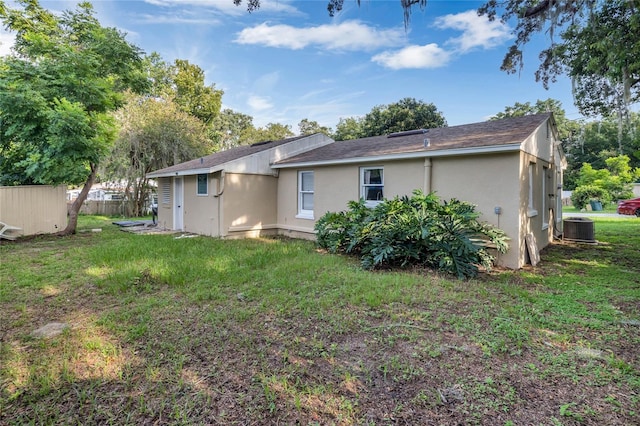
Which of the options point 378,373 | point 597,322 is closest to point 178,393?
point 378,373

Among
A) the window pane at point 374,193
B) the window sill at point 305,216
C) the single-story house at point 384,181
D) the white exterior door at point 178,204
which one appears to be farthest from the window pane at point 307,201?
the white exterior door at point 178,204

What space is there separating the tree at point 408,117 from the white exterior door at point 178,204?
1705cm

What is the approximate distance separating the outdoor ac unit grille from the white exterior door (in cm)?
1375

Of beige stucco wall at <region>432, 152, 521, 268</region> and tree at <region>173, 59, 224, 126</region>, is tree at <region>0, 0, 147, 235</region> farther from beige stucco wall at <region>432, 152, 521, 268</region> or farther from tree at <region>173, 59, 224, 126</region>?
tree at <region>173, 59, 224, 126</region>

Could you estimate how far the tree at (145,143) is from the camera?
18.4 m

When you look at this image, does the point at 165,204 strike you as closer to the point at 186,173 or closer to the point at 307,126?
the point at 186,173

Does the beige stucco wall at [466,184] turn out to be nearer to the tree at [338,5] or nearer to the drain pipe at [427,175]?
the drain pipe at [427,175]

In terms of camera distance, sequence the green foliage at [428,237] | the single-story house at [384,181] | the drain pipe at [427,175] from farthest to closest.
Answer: the drain pipe at [427,175] → the single-story house at [384,181] → the green foliage at [428,237]

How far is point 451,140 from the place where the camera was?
815cm

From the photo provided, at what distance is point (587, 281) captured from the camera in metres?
5.77

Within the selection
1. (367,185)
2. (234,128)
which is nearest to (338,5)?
(367,185)

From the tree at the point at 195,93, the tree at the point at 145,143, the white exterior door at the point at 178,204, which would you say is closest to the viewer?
the white exterior door at the point at 178,204

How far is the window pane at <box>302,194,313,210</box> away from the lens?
35.0ft

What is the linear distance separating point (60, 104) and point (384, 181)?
9.71 meters
